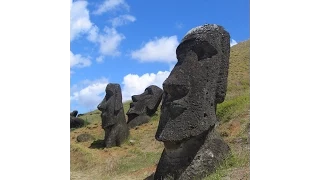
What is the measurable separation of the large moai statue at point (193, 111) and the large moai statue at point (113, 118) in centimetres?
975

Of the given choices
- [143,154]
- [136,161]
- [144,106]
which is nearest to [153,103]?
[144,106]

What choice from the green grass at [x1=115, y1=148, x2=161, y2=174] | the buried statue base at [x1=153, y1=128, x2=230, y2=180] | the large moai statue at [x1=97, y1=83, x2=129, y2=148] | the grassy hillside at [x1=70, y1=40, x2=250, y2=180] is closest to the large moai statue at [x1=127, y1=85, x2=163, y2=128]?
the grassy hillside at [x1=70, y1=40, x2=250, y2=180]

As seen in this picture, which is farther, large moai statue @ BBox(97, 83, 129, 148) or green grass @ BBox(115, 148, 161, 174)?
large moai statue @ BBox(97, 83, 129, 148)

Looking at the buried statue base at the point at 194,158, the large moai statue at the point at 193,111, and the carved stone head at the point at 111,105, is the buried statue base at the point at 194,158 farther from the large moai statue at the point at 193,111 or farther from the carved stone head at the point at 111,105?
the carved stone head at the point at 111,105

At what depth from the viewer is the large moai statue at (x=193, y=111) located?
360 inches

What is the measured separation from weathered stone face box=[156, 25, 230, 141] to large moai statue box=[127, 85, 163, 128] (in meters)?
13.9

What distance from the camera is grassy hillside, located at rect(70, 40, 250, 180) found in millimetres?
9133

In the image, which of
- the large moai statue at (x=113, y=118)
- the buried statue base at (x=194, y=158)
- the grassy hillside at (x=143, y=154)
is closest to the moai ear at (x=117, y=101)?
the large moai statue at (x=113, y=118)

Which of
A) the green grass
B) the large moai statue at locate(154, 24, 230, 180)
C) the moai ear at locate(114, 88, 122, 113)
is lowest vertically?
the green grass

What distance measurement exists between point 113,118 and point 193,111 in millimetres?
10625

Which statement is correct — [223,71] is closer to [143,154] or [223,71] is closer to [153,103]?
[143,154]

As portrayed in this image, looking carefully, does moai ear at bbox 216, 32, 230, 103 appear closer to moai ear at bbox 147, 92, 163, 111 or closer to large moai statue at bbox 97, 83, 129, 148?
large moai statue at bbox 97, 83, 129, 148
